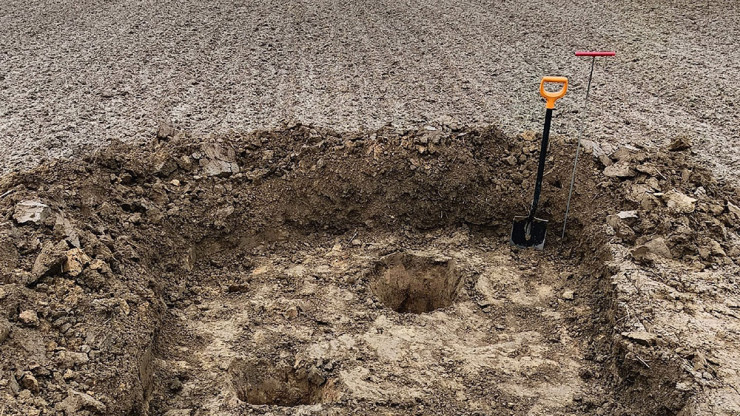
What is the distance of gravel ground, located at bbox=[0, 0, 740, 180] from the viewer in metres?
5.22

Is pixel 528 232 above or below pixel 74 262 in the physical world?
below

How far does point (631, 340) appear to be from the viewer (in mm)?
3260

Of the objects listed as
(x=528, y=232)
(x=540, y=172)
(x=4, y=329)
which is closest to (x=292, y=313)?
(x=4, y=329)

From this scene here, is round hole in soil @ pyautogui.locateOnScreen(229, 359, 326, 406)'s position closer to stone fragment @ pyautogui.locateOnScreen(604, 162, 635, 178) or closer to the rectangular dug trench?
the rectangular dug trench

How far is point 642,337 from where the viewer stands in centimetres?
322

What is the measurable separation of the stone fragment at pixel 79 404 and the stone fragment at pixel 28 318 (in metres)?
0.47

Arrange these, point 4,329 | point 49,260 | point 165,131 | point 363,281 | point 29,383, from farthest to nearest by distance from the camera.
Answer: point 165,131 → point 363,281 → point 49,260 → point 4,329 → point 29,383

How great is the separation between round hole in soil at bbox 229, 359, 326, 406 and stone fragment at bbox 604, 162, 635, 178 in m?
2.73

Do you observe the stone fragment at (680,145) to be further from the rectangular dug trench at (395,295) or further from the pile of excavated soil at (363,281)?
the rectangular dug trench at (395,295)

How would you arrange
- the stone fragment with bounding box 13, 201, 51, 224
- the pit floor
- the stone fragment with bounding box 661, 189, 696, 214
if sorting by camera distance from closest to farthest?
the pit floor → the stone fragment with bounding box 13, 201, 51, 224 → the stone fragment with bounding box 661, 189, 696, 214

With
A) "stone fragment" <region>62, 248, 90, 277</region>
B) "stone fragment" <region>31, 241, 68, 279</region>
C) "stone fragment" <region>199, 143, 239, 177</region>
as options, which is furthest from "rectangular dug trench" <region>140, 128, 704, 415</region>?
"stone fragment" <region>31, 241, 68, 279</region>

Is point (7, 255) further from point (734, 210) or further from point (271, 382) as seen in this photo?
point (734, 210)

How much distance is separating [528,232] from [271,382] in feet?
7.26

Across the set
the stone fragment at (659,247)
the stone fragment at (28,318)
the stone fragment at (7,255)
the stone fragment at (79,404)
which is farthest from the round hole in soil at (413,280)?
the stone fragment at (7,255)
